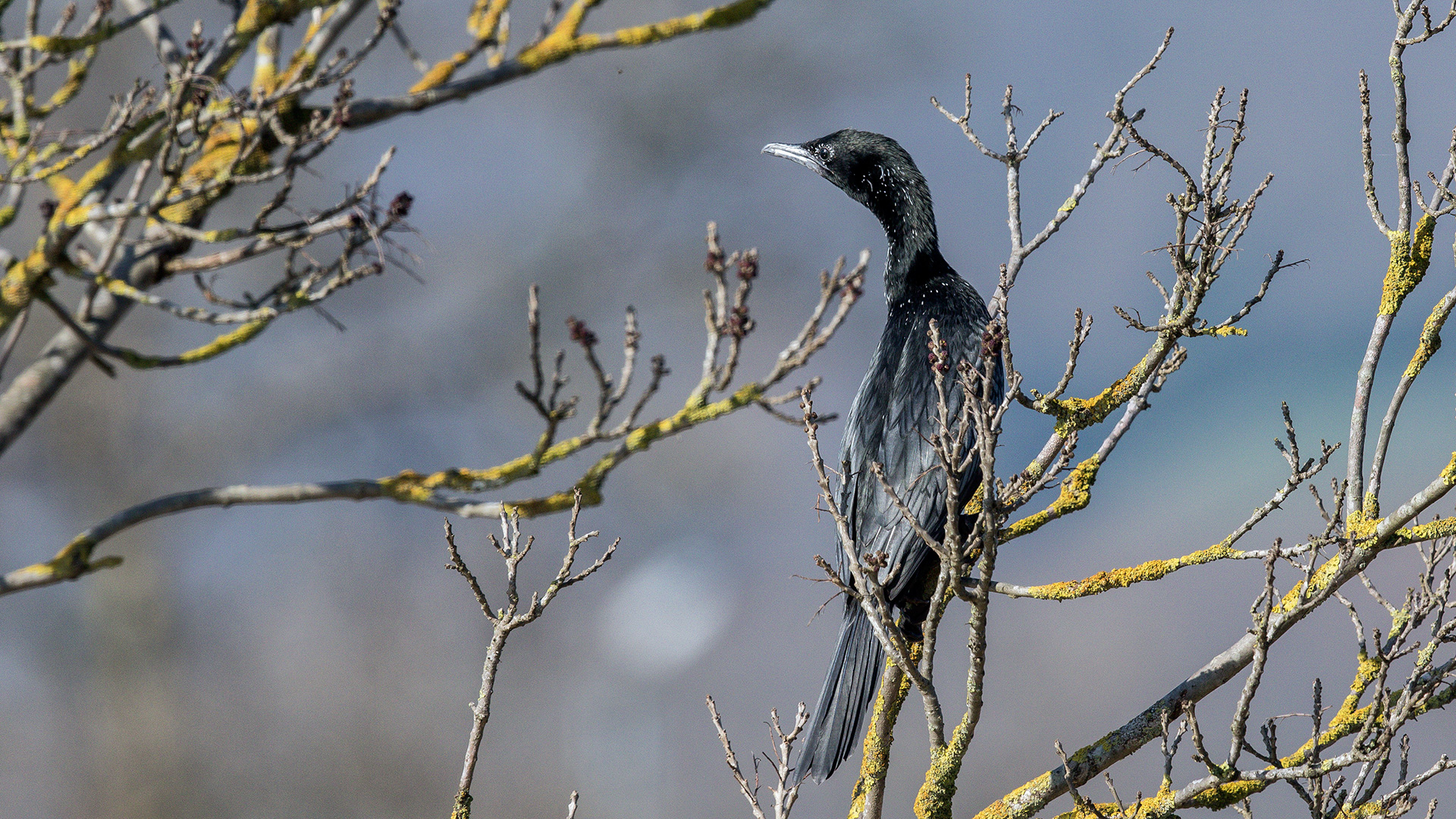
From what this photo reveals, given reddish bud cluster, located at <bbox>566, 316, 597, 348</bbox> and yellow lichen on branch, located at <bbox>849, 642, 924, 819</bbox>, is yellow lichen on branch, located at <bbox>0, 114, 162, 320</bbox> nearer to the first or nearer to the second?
reddish bud cluster, located at <bbox>566, 316, 597, 348</bbox>

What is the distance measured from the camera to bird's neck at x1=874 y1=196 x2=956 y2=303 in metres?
4.64

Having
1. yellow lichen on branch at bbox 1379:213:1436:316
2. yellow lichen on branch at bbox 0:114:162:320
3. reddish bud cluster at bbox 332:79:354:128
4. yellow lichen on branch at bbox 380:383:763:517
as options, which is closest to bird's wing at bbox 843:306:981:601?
yellow lichen on branch at bbox 1379:213:1436:316

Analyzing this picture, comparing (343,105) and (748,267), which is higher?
(343,105)

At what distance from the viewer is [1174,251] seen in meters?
2.56

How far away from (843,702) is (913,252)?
7.18ft

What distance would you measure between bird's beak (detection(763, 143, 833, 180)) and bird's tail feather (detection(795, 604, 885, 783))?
2534 mm

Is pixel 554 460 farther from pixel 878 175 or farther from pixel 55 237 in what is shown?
pixel 878 175

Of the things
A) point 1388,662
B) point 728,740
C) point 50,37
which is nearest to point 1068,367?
point 1388,662

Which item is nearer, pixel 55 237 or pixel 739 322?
pixel 739 322

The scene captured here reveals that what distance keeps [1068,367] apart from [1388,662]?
3.37ft

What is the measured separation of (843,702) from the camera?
317 centimetres

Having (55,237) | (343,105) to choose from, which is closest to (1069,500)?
(343,105)

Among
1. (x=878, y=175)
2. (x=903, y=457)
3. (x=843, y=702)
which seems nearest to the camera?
(x=843, y=702)

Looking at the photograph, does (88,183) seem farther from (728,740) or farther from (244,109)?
(728,740)
